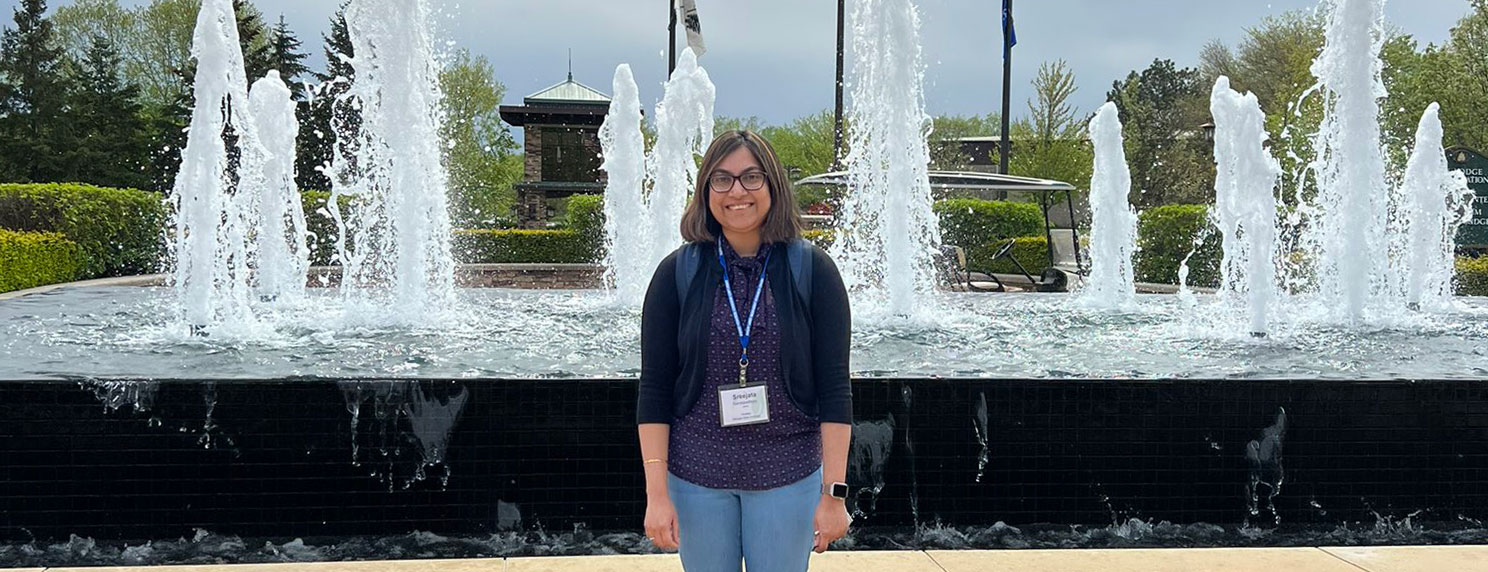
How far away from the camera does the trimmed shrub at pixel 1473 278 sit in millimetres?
14117

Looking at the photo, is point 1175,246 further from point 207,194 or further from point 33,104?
point 33,104

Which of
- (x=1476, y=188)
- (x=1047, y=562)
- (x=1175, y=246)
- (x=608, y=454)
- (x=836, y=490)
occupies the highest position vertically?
(x=1476, y=188)

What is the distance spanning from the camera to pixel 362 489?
160 inches

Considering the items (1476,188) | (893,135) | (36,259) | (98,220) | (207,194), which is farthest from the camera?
(1476,188)

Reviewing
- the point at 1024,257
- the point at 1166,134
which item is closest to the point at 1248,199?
the point at 1024,257

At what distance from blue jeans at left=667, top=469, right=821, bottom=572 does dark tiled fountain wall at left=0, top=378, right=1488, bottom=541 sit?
76.4 inches

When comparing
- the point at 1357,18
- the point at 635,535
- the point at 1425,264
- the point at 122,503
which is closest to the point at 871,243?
the point at 1357,18

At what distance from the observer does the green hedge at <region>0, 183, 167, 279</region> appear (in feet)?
49.8

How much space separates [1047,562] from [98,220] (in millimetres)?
16250

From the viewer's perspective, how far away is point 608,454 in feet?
13.5

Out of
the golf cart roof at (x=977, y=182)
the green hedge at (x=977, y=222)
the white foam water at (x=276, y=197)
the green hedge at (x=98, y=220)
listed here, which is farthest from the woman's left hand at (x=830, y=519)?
the green hedge at (x=977, y=222)

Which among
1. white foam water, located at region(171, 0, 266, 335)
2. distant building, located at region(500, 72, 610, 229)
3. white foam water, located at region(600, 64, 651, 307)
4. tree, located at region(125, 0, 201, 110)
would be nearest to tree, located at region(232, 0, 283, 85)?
tree, located at region(125, 0, 201, 110)

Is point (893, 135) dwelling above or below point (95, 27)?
below

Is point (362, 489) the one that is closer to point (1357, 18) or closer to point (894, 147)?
point (894, 147)
